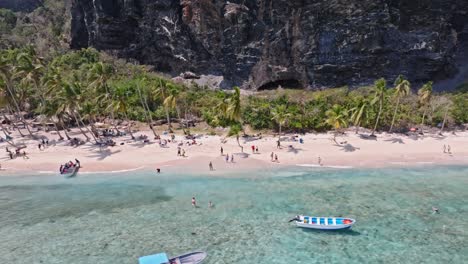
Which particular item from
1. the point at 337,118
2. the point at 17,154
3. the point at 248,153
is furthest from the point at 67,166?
the point at 337,118

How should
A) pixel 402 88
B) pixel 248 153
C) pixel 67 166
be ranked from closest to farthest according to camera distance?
pixel 67 166 → pixel 248 153 → pixel 402 88

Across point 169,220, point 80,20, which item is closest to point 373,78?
point 169,220

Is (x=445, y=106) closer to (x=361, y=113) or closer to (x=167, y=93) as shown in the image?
(x=361, y=113)

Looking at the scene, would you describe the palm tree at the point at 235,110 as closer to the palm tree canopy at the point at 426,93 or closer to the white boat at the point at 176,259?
the white boat at the point at 176,259

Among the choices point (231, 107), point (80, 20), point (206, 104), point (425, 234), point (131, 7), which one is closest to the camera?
point (425, 234)

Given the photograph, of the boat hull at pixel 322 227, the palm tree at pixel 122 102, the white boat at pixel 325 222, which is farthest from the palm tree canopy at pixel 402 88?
the palm tree at pixel 122 102

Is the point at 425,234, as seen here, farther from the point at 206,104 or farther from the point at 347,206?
the point at 206,104

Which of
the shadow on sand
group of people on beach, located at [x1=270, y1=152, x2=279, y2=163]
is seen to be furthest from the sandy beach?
group of people on beach, located at [x1=270, y1=152, x2=279, y2=163]
